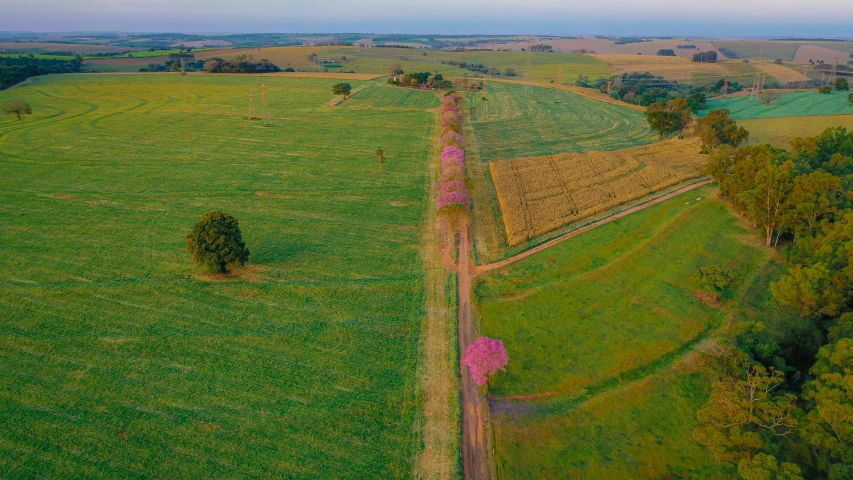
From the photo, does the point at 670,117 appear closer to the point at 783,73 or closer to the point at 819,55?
the point at 783,73

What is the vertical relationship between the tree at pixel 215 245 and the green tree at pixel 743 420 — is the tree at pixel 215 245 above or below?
above

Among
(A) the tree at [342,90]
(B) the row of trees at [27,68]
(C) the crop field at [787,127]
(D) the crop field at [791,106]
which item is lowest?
(C) the crop field at [787,127]

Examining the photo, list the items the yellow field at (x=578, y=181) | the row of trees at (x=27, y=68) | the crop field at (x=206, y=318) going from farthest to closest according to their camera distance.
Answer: the row of trees at (x=27, y=68) → the yellow field at (x=578, y=181) → the crop field at (x=206, y=318)

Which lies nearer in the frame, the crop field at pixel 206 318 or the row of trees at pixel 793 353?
the row of trees at pixel 793 353

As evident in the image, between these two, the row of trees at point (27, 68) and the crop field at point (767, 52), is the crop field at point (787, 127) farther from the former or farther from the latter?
the row of trees at point (27, 68)

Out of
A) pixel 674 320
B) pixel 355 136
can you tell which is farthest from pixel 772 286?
pixel 355 136

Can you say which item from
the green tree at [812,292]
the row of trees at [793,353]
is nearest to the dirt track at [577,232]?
the row of trees at [793,353]

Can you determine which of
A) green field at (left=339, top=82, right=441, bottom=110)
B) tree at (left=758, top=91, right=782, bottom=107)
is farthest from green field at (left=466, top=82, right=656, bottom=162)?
tree at (left=758, top=91, right=782, bottom=107)
